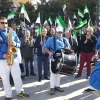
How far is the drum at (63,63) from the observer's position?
4444 mm

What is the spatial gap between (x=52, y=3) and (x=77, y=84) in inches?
1092

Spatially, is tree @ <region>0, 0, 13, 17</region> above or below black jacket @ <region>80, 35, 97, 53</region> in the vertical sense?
above

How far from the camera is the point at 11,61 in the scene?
4230 millimetres

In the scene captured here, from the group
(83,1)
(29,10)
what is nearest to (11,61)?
(83,1)

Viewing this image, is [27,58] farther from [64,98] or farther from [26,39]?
[64,98]

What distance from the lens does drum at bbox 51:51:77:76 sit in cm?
444

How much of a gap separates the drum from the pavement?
0.64 metres

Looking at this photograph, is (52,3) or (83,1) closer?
(83,1)

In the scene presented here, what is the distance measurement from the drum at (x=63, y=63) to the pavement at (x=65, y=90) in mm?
644

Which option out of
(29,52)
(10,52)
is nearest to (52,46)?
(10,52)

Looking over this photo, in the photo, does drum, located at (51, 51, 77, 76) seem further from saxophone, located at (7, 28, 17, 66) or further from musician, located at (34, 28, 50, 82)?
musician, located at (34, 28, 50, 82)

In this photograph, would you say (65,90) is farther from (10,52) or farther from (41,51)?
(10,52)

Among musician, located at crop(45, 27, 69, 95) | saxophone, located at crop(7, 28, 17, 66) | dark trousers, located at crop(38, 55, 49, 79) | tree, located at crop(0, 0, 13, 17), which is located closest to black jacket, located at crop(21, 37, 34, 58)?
dark trousers, located at crop(38, 55, 49, 79)

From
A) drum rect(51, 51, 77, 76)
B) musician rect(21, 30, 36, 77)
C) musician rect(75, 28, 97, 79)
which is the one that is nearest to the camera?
drum rect(51, 51, 77, 76)
